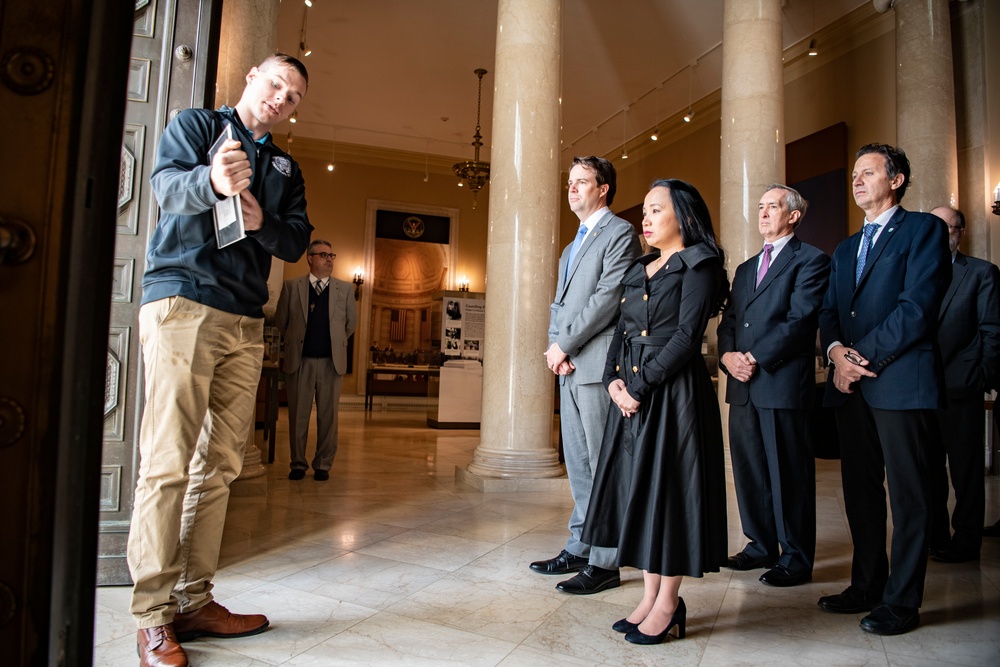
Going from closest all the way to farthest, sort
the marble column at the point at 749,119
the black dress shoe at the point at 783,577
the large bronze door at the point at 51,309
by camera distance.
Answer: the large bronze door at the point at 51,309, the black dress shoe at the point at 783,577, the marble column at the point at 749,119

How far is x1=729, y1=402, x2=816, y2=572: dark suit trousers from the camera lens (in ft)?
9.36

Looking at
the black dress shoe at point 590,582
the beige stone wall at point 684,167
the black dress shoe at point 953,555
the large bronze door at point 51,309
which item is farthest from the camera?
the beige stone wall at point 684,167

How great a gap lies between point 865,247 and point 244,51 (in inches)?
143

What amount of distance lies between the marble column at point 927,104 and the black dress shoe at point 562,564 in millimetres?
5426

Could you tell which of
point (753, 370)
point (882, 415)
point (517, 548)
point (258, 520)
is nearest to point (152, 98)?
point (258, 520)

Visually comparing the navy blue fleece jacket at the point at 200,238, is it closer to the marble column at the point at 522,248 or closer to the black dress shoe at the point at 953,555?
the marble column at the point at 522,248

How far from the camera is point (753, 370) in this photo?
298cm

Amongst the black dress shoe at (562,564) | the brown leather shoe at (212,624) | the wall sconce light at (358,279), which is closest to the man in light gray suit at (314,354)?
the black dress shoe at (562,564)

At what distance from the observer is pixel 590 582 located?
104 inches

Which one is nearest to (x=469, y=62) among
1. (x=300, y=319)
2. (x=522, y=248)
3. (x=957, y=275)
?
(x=522, y=248)

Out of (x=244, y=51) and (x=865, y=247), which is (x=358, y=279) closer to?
(x=244, y=51)

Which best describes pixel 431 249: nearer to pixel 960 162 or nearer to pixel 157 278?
pixel 960 162

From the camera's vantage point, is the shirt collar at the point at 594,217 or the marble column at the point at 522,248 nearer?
the shirt collar at the point at 594,217

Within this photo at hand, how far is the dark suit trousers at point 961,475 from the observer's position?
330cm
